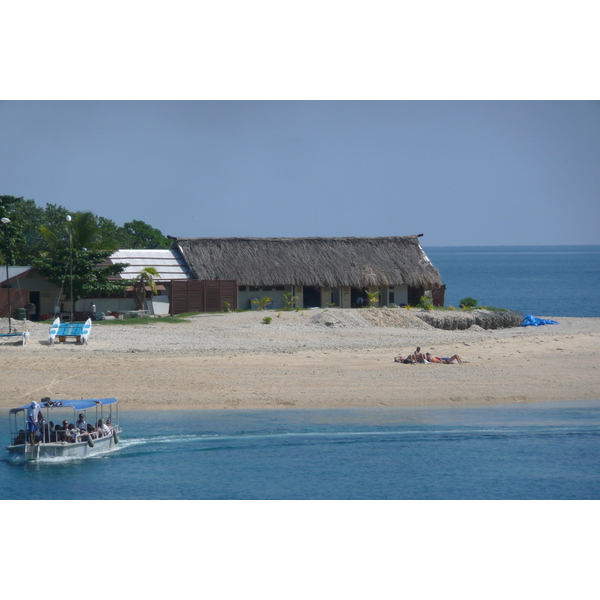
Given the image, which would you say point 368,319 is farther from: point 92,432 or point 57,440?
point 57,440

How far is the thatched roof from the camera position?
4134 cm

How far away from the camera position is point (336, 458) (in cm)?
1866

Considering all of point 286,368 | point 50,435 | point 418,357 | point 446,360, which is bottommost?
point 50,435

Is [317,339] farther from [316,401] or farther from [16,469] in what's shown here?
[16,469]

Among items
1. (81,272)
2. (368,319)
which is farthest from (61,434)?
(368,319)

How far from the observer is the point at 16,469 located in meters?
17.9

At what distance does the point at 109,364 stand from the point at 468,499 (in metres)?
13.6

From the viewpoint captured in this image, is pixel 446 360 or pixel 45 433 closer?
pixel 45 433

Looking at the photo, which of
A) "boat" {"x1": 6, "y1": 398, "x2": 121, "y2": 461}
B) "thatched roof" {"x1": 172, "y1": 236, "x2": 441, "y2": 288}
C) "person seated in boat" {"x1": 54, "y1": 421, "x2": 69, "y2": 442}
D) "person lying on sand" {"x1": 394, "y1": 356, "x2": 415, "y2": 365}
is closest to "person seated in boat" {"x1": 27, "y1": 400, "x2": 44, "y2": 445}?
"boat" {"x1": 6, "y1": 398, "x2": 121, "y2": 461}

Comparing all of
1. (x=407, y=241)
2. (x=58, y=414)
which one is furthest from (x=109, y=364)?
(x=407, y=241)

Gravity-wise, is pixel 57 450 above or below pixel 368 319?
below

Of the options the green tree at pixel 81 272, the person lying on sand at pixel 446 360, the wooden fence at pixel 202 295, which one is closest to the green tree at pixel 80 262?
the green tree at pixel 81 272

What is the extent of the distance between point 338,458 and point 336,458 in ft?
0.17

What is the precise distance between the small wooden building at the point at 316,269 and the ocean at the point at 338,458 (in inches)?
770
